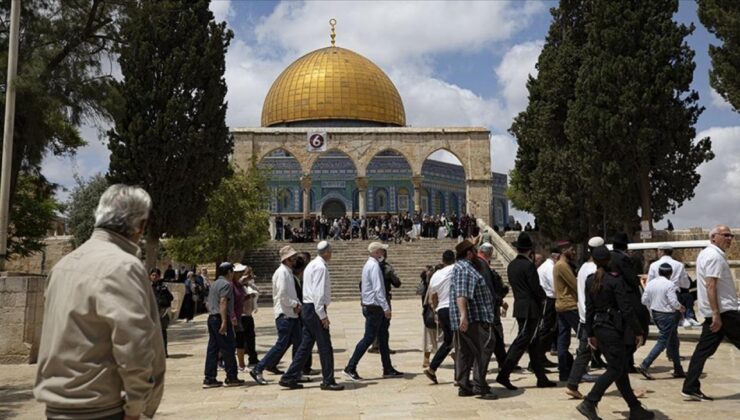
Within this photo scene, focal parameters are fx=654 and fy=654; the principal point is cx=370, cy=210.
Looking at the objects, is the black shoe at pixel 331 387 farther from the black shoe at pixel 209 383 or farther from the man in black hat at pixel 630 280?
the man in black hat at pixel 630 280

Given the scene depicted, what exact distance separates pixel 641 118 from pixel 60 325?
20024 millimetres

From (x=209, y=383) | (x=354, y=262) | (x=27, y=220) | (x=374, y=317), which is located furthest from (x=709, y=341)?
(x=27, y=220)

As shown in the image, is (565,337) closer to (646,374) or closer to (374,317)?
(646,374)

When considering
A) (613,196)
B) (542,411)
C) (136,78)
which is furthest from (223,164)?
(542,411)

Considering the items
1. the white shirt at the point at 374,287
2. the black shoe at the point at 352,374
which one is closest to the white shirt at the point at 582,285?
the white shirt at the point at 374,287

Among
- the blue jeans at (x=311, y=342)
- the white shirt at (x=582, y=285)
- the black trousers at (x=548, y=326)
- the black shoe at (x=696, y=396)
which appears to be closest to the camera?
the black shoe at (x=696, y=396)

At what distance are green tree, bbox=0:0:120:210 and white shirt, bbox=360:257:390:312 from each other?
25.3ft

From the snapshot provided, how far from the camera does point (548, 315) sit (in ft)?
23.3

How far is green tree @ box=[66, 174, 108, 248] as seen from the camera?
29192 mm

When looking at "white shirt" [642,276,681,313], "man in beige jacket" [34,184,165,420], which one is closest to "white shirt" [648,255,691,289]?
"white shirt" [642,276,681,313]

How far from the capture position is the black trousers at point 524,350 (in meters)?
6.28

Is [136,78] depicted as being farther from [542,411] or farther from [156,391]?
[156,391]

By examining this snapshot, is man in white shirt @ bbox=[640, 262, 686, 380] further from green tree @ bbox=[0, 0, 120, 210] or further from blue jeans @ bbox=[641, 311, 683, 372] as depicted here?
green tree @ bbox=[0, 0, 120, 210]

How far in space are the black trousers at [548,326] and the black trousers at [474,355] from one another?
3.11 ft
